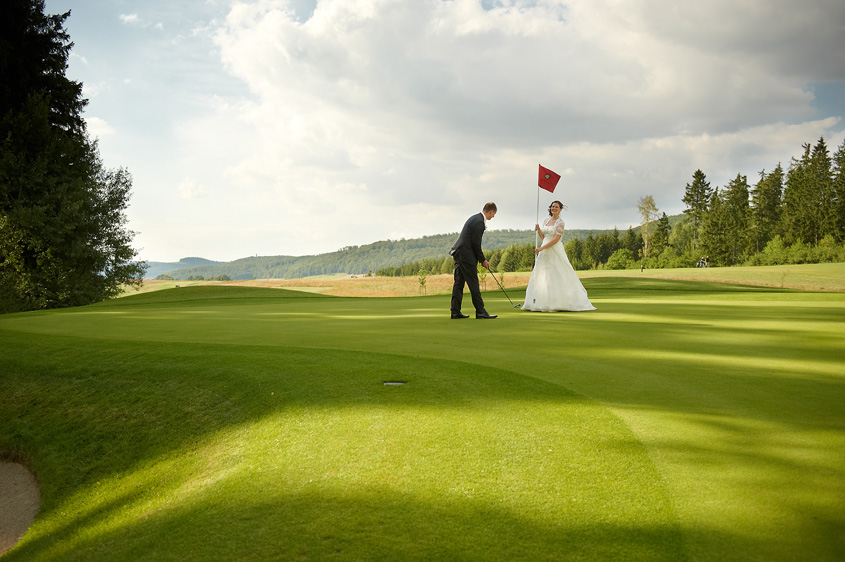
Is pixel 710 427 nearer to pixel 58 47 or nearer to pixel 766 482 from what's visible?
pixel 766 482

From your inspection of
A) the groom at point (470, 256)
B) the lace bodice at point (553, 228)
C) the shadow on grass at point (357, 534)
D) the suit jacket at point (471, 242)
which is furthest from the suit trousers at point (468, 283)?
the shadow on grass at point (357, 534)

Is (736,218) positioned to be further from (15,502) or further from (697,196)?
(15,502)

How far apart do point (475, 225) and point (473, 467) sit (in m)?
9.43

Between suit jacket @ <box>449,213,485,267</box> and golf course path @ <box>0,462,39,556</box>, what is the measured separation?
922cm

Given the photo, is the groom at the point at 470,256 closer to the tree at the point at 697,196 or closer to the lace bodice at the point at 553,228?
the lace bodice at the point at 553,228

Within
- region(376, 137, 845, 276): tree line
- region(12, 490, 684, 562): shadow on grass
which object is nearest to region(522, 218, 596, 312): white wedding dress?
region(12, 490, 684, 562): shadow on grass

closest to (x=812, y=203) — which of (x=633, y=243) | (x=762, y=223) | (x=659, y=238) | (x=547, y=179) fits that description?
(x=762, y=223)

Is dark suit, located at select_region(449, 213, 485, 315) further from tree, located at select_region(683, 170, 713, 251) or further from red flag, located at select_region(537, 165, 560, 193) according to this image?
tree, located at select_region(683, 170, 713, 251)

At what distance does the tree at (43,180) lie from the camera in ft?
92.3

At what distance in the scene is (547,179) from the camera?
53.1 ft

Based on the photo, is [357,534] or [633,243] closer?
[357,534]

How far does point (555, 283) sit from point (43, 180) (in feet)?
101

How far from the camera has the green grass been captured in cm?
297

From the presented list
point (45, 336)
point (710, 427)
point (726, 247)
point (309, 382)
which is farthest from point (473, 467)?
point (726, 247)
